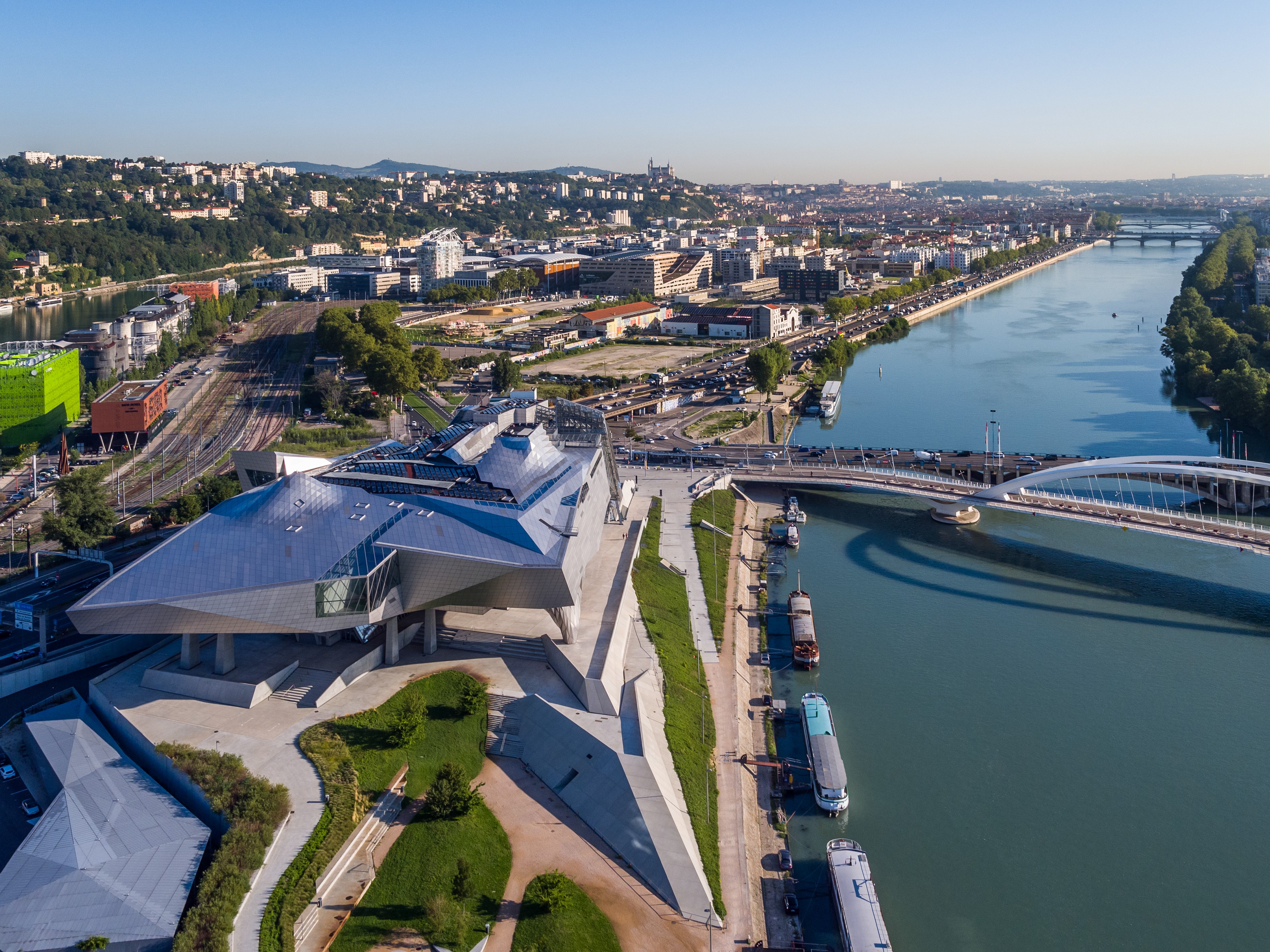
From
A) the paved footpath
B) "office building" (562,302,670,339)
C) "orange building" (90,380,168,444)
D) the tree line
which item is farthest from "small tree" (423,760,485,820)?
"office building" (562,302,670,339)

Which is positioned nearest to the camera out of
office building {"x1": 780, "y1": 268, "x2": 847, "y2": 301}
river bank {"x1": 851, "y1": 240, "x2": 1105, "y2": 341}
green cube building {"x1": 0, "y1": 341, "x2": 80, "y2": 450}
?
green cube building {"x1": 0, "y1": 341, "x2": 80, "y2": 450}

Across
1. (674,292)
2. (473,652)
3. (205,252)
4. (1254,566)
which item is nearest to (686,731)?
(473,652)

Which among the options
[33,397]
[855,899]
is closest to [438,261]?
[33,397]

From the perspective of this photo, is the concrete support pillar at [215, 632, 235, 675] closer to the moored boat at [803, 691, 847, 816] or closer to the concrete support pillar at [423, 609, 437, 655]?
the concrete support pillar at [423, 609, 437, 655]

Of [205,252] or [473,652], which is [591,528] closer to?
[473,652]

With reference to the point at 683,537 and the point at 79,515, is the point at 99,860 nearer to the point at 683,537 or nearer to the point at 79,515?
the point at 79,515

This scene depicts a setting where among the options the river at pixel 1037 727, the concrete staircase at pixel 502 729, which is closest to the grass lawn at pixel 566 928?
the river at pixel 1037 727

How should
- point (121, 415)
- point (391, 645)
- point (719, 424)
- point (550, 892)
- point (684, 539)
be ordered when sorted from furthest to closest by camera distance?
point (719, 424) → point (121, 415) → point (684, 539) → point (391, 645) → point (550, 892)

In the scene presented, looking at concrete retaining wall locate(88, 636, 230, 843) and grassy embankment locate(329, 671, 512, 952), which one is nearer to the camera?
grassy embankment locate(329, 671, 512, 952)
